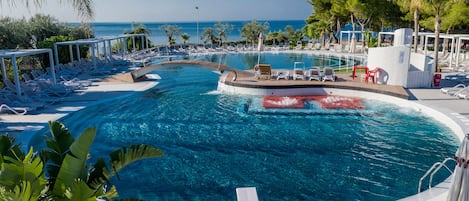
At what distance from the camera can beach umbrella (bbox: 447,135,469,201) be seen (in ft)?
15.6

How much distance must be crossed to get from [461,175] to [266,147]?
513cm

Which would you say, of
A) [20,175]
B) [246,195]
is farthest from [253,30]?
[20,175]

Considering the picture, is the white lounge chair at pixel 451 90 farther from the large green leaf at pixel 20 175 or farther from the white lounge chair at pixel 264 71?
the large green leaf at pixel 20 175

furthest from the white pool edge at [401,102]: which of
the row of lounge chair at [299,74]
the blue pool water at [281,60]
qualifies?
the blue pool water at [281,60]

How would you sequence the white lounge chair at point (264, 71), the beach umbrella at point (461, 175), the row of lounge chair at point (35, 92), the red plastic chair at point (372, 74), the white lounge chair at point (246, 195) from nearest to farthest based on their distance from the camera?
the white lounge chair at point (246, 195), the beach umbrella at point (461, 175), the row of lounge chair at point (35, 92), the red plastic chair at point (372, 74), the white lounge chair at point (264, 71)

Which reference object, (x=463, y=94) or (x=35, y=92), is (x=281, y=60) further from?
(x=35, y=92)

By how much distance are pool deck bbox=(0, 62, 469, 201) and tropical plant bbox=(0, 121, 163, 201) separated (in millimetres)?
5910

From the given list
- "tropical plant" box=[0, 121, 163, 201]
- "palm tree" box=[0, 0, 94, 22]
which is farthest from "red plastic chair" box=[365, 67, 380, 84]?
"tropical plant" box=[0, 121, 163, 201]

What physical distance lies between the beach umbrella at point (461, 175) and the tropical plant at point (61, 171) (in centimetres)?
382

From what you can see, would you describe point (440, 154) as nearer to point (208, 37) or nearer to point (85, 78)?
point (85, 78)

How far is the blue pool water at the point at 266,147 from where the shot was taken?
724 centimetres

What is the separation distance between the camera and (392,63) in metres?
15.5

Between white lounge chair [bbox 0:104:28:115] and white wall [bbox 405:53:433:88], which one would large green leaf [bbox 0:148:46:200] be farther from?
white wall [bbox 405:53:433:88]

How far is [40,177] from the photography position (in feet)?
10.9
